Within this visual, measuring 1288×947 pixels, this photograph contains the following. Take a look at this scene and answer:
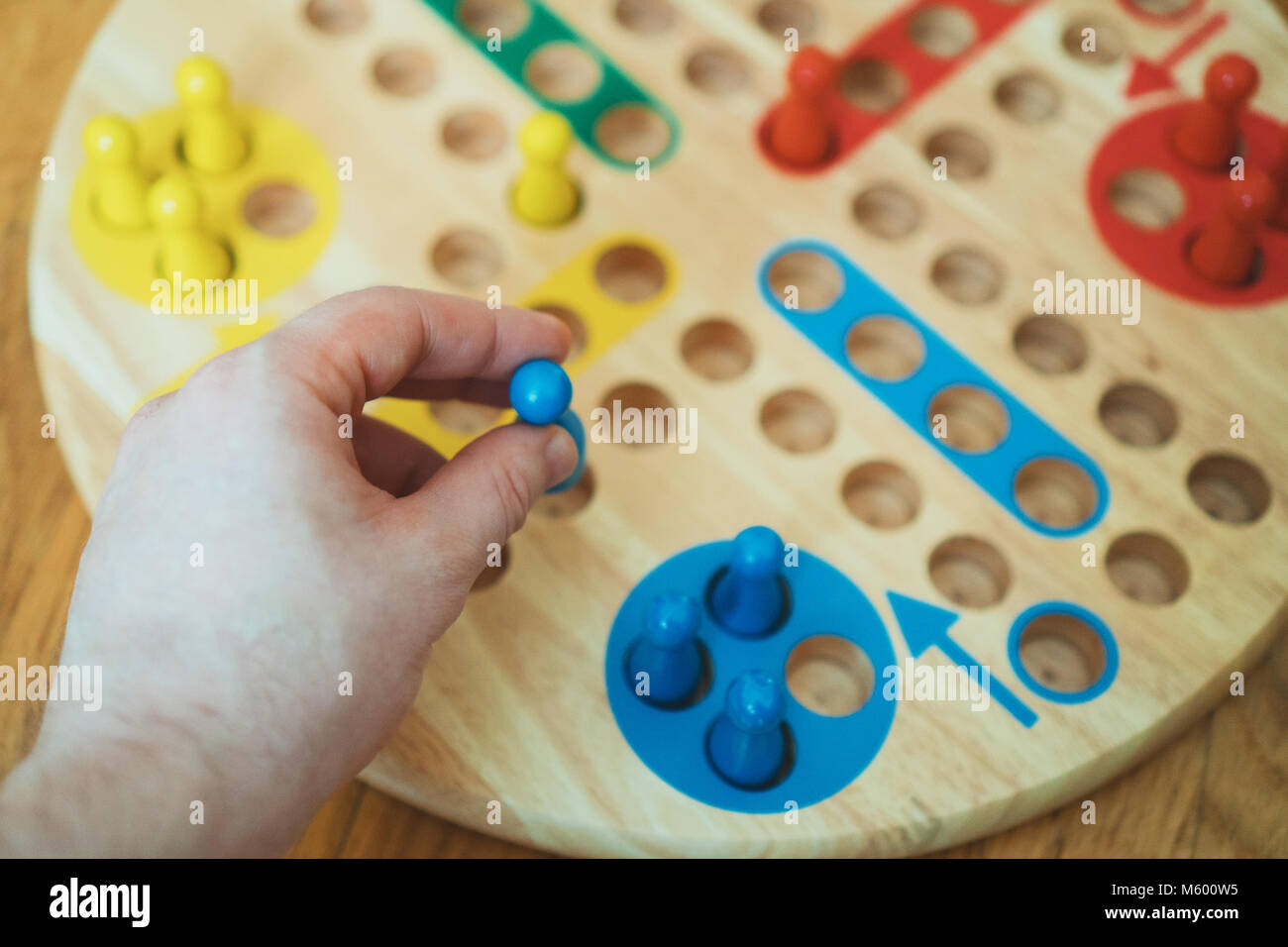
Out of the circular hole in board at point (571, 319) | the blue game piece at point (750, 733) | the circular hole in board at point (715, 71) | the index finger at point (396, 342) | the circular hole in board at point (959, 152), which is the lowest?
the blue game piece at point (750, 733)

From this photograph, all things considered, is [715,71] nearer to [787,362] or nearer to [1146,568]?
[787,362]

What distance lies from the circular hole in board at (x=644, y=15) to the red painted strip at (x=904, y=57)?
101 mm

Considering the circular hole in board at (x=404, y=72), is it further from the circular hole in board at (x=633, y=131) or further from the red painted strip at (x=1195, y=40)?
the red painted strip at (x=1195, y=40)

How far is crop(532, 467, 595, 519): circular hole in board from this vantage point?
614 millimetres

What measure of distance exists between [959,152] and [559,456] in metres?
0.36

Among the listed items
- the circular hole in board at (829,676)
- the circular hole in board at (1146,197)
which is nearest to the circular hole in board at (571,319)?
the circular hole in board at (829,676)

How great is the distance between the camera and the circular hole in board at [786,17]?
75 cm

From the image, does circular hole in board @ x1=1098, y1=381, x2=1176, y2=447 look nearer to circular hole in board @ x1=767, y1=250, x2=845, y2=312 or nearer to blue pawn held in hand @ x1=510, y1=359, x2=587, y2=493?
circular hole in board @ x1=767, y1=250, x2=845, y2=312

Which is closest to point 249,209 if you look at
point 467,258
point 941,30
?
point 467,258
